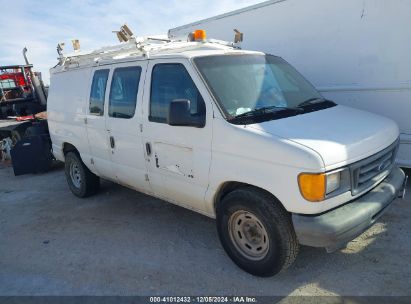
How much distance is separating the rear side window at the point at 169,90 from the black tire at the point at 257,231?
0.95 meters

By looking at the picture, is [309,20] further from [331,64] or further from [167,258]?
[167,258]

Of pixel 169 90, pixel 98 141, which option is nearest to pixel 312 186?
pixel 169 90

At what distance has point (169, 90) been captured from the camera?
4004mm

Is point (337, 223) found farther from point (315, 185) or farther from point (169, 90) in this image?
point (169, 90)

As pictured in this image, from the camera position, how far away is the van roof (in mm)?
4128

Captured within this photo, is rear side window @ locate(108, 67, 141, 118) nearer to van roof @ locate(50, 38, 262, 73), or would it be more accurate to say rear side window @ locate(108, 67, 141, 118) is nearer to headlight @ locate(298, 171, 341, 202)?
van roof @ locate(50, 38, 262, 73)

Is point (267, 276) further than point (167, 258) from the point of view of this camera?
No

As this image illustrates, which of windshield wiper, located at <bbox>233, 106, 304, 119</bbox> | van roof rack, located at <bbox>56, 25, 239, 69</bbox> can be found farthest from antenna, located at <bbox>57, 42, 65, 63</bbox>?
windshield wiper, located at <bbox>233, 106, 304, 119</bbox>

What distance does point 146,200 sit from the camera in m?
5.80

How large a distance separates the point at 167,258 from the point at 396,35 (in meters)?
4.13

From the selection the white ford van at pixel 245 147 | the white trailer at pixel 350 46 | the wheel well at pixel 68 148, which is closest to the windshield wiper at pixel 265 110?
the white ford van at pixel 245 147

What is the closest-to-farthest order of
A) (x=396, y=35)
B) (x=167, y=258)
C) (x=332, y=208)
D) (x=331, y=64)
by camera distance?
(x=332, y=208), (x=167, y=258), (x=396, y=35), (x=331, y=64)

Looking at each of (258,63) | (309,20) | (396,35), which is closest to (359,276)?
(258,63)

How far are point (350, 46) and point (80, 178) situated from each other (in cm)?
465
